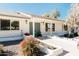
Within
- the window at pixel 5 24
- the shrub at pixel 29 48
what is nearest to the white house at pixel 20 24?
the window at pixel 5 24

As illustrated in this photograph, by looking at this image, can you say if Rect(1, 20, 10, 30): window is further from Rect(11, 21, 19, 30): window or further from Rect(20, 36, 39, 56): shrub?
Rect(20, 36, 39, 56): shrub

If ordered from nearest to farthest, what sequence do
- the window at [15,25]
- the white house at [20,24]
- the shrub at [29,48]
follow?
1. the shrub at [29,48]
2. the white house at [20,24]
3. the window at [15,25]

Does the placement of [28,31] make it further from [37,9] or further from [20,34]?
[37,9]

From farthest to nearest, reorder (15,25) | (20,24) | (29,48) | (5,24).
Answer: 1. (20,24)
2. (15,25)
3. (5,24)
4. (29,48)

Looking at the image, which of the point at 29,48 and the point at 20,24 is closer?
the point at 29,48

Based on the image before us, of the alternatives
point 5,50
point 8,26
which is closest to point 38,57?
point 5,50

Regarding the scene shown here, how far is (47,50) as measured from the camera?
35.3 feet

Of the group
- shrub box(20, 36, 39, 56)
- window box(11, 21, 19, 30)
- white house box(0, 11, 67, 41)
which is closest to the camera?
shrub box(20, 36, 39, 56)

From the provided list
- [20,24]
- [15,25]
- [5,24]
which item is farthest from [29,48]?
[20,24]

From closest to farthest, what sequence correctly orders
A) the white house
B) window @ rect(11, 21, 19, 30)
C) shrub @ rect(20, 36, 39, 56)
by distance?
shrub @ rect(20, 36, 39, 56), the white house, window @ rect(11, 21, 19, 30)

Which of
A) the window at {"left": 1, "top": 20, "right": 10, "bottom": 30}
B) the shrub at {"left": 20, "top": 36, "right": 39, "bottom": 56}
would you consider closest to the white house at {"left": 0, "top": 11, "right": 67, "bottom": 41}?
the window at {"left": 1, "top": 20, "right": 10, "bottom": 30}

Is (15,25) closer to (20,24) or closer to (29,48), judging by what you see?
(20,24)

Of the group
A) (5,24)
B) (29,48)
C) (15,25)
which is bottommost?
(29,48)

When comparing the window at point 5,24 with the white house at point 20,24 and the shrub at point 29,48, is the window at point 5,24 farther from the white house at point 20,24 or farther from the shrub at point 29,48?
the shrub at point 29,48
